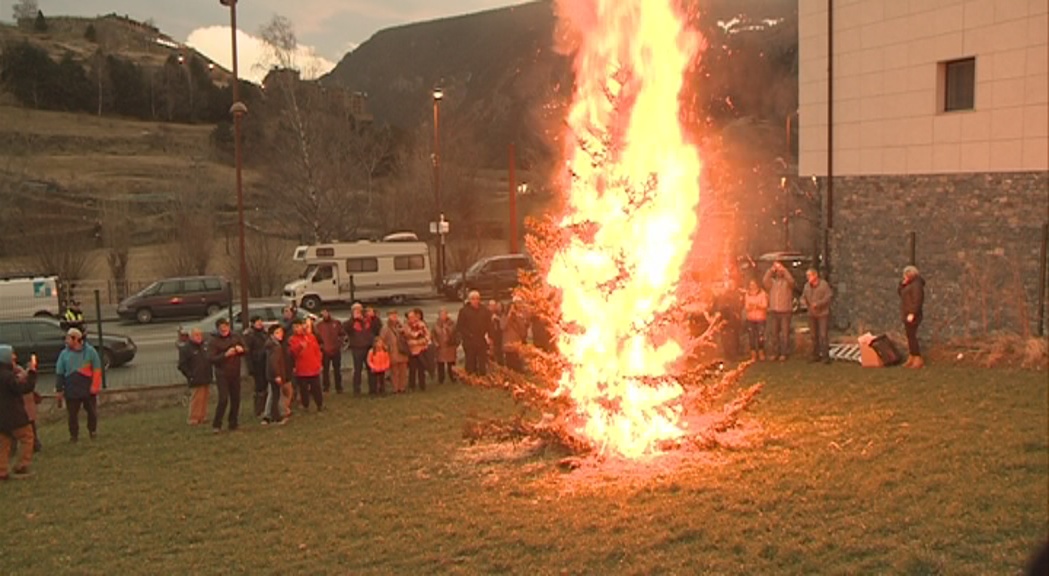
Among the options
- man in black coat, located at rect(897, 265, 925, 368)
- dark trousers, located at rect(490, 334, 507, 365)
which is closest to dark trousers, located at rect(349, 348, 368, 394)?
dark trousers, located at rect(490, 334, 507, 365)

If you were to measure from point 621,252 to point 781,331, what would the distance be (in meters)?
8.05

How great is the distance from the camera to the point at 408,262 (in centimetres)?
3716

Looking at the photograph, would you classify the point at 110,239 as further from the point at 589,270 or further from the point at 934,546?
the point at 934,546

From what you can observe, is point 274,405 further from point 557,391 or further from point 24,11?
point 24,11

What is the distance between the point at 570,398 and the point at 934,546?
4551 mm

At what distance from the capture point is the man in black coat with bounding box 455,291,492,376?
17.1m

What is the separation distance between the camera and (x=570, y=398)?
10664 millimetres

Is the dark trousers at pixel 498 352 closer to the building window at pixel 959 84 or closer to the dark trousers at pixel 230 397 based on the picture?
the dark trousers at pixel 230 397

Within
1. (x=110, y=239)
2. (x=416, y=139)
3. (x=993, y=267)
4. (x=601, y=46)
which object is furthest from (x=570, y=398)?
(x=416, y=139)

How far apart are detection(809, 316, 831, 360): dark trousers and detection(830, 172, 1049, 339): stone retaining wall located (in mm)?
3771

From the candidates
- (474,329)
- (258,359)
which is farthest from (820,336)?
(258,359)

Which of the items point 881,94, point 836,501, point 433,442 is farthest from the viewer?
point 881,94

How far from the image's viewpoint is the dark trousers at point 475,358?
1728cm

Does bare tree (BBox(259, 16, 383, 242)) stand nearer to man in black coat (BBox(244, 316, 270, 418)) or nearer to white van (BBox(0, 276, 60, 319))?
white van (BBox(0, 276, 60, 319))
